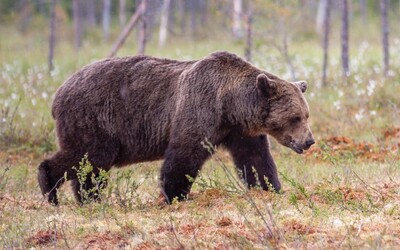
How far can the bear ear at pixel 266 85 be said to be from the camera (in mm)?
7242

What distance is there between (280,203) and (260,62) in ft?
45.8

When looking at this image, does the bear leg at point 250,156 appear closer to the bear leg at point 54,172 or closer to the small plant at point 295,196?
the small plant at point 295,196

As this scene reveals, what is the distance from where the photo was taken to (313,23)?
38.3 m

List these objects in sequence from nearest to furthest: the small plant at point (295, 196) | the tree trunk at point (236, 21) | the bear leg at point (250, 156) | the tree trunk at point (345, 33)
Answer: the small plant at point (295, 196)
the bear leg at point (250, 156)
the tree trunk at point (345, 33)
the tree trunk at point (236, 21)

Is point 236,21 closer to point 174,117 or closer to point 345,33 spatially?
point 345,33

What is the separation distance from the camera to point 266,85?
7.30m

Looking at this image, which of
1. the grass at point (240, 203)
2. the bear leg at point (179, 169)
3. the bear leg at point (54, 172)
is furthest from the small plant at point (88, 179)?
the bear leg at point (179, 169)

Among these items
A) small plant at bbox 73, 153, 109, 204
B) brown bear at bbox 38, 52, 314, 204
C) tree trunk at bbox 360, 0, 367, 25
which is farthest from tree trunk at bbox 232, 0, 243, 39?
tree trunk at bbox 360, 0, 367, 25

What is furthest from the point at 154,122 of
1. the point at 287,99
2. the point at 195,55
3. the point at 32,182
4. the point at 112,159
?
the point at 195,55

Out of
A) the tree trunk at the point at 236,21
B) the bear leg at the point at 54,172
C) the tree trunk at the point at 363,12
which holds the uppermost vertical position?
the bear leg at the point at 54,172

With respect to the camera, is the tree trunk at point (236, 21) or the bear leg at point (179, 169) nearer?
the bear leg at point (179, 169)

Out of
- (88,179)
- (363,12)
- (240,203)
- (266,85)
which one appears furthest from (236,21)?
(363,12)

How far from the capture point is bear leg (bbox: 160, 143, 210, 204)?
7289 millimetres

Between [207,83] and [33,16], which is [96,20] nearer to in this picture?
[33,16]
